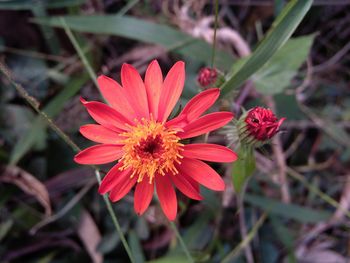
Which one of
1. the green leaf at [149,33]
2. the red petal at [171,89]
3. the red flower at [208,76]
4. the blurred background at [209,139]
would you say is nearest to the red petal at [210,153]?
the red petal at [171,89]

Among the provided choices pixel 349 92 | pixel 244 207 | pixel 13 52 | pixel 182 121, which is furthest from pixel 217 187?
pixel 13 52

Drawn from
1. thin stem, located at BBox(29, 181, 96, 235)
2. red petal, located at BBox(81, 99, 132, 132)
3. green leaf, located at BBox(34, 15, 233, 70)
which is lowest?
red petal, located at BBox(81, 99, 132, 132)

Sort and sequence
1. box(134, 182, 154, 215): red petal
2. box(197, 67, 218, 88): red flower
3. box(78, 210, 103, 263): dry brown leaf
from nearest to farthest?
box(134, 182, 154, 215): red petal → box(197, 67, 218, 88): red flower → box(78, 210, 103, 263): dry brown leaf

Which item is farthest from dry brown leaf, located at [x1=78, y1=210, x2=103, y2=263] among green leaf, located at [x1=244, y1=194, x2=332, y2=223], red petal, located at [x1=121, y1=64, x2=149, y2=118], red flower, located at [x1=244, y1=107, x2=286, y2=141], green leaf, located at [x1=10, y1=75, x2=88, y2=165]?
red flower, located at [x1=244, y1=107, x2=286, y2=141]

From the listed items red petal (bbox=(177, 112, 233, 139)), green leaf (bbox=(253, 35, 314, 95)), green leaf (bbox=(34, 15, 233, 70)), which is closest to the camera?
red petal (bbox=(177, 112, 233, 139))

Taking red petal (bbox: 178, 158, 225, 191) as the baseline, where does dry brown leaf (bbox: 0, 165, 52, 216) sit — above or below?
above

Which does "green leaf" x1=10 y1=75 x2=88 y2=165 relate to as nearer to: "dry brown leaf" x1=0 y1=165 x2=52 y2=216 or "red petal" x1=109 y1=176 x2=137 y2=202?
"dry brown leaf" x1=0 y1=165 x2=52 y2=216

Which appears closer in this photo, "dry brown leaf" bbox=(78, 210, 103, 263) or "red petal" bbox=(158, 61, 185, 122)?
"red petal" bbox=(158, 61, 185, 122)
